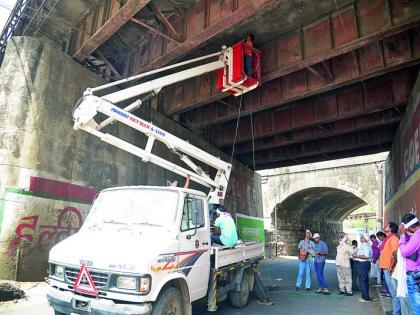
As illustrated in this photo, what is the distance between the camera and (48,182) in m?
9.38

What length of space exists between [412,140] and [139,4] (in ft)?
27.3

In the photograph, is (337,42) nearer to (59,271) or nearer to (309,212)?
(59,271)

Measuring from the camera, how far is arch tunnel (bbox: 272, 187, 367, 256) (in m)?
29.3

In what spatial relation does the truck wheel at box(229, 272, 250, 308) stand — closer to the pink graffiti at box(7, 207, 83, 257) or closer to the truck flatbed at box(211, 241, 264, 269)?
the truck flatbed at box(211, 241, 264, 269)

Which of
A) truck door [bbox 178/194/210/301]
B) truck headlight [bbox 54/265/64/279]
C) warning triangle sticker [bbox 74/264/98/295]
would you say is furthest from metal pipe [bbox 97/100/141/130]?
warning triangle sticker [bbox 74/264/98/295]

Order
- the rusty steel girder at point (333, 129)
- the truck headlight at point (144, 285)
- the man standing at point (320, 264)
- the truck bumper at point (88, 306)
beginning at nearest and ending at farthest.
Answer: the truck bumper at point (88, 306), the truck headlight at point (144, 285), the man standing at point (320, 264), the rusty steel girder at point (333, 129)

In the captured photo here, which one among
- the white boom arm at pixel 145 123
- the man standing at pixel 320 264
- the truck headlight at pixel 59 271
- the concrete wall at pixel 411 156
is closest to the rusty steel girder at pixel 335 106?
the concrete wall at pixel 411 156

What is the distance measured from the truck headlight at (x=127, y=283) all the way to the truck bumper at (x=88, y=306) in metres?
0.21

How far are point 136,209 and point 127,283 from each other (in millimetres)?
1559

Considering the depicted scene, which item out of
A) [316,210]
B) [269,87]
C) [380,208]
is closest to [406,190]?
[269,87]

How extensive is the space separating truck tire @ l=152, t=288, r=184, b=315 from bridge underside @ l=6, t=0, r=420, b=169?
6235mm

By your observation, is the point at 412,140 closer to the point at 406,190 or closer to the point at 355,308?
the point at 406,190

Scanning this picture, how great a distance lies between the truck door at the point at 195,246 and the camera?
5.74 m

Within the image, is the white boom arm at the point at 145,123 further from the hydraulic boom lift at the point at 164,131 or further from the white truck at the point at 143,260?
the white truck at the point at 143,260
